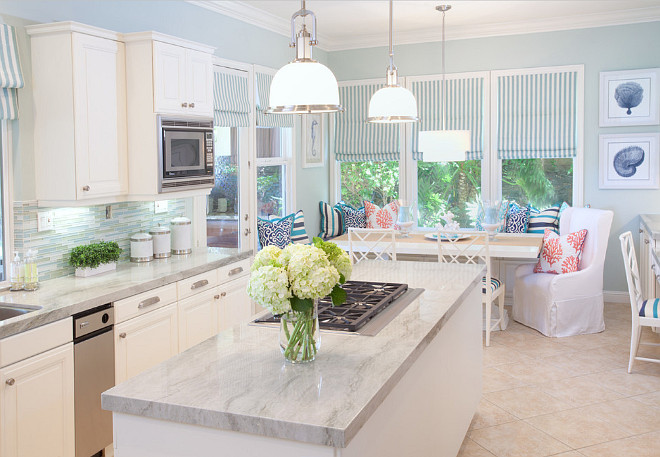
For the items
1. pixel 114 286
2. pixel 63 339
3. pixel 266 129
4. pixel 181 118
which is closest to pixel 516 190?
pixel 266 129

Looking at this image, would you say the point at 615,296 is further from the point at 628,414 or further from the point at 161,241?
the point at 161,241

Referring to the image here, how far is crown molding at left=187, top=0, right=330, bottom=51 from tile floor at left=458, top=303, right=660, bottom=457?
3.36m

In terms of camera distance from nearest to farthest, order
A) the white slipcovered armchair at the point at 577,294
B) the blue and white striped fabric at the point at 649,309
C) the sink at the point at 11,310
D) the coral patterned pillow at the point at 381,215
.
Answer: the sink at the point at 11,310
the blue and white striped fabric at the point at 649,309
the white slipcovered armchair at the point at 577,294
the coral patterned pillow at the point at 381,215

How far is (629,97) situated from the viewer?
20.6ft

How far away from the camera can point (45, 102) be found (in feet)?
11.5

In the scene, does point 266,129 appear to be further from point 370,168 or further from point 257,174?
point 370,168

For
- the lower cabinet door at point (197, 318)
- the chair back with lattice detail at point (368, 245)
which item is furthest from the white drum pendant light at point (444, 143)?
the lower cabinet door at point (197, 318)

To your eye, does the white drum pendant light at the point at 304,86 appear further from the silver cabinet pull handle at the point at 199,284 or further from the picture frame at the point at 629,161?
the picture frame at the point at 629,161

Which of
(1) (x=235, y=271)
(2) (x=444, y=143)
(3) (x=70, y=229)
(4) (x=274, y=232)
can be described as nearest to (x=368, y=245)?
(4) (x=274, y=232)

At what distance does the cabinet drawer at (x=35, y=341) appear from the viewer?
2.69 meters

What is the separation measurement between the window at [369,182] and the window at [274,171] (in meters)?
1.19

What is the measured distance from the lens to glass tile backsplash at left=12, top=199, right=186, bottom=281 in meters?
3.48

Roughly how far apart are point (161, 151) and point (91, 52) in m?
0.68

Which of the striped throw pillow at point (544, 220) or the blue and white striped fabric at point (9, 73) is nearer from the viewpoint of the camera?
the blue and white striped fabric at point (9, 73)
